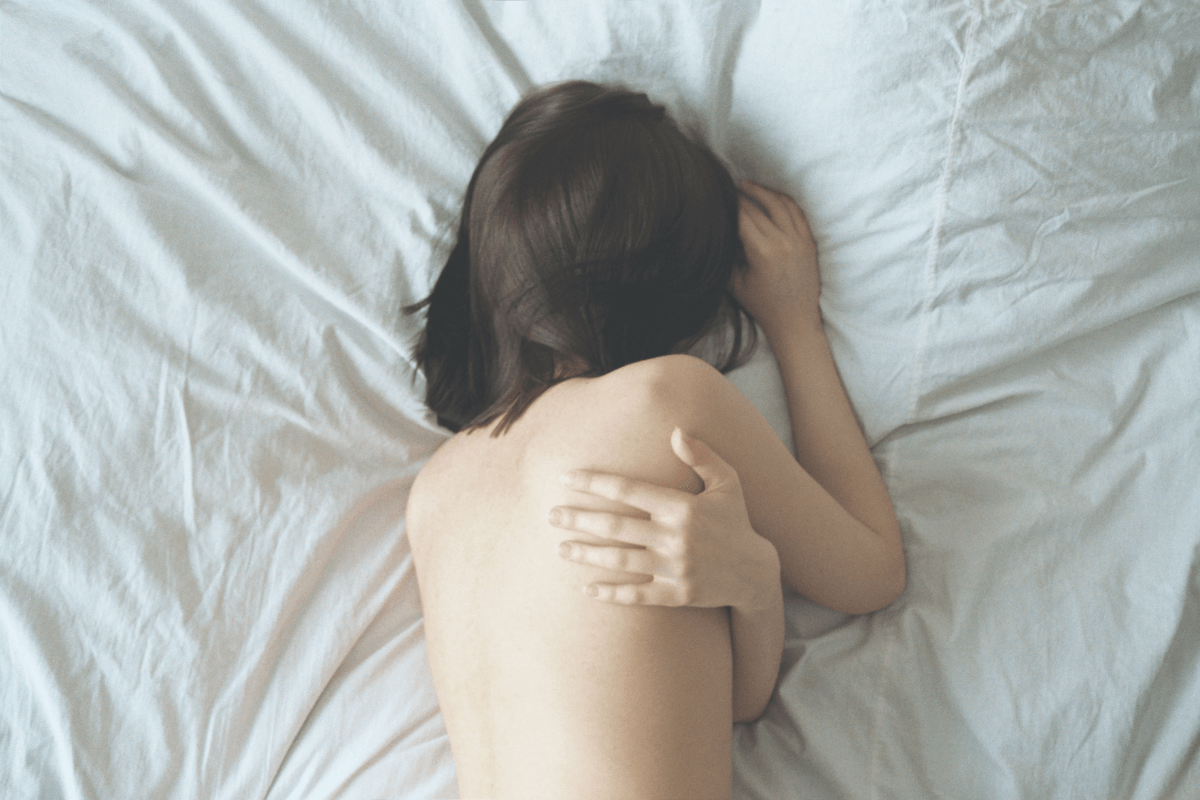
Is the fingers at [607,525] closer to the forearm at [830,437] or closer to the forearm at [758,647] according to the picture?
the forearm at [758,647]

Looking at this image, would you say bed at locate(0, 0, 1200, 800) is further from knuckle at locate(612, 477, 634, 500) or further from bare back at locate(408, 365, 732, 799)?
knuckle at locate(612, 477, 634, 500)

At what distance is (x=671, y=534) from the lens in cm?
73

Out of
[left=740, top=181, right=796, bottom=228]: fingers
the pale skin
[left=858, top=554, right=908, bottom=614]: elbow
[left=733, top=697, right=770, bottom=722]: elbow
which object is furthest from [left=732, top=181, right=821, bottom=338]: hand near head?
[left=733, top=697, right=770, bottom=722]: elbow

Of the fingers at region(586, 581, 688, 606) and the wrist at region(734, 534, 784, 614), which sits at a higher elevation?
the fingers at region(586, 581, 688, 606)

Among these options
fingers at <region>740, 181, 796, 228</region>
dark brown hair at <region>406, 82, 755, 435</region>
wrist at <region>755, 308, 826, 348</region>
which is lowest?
wrist at <region>755, 308, 826, 348</region>

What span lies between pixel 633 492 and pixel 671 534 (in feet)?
0.17

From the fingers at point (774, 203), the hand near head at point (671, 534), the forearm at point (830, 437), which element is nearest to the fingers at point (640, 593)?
the hand near head at point (671, 534)

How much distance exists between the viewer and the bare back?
28.6 inches

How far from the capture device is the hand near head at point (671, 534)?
73cm

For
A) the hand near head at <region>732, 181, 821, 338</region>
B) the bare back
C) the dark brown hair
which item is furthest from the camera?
the hand near head at <region>732, 181, 821, 338</region>

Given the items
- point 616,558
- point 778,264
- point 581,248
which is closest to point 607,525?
point 616,558

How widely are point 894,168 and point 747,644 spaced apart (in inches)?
21.0

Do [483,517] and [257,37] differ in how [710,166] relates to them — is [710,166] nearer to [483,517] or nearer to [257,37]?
[483,517]

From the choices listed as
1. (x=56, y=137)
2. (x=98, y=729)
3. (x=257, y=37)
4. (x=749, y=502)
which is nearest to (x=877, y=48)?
(x=749, y=502)
